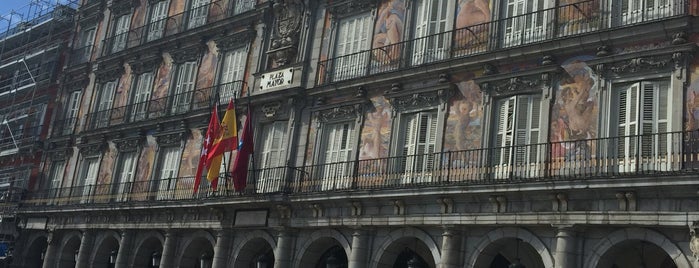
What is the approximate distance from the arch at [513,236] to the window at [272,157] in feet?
21.9

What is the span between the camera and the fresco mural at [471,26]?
16625mm

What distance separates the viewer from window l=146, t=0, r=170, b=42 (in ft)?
90.3

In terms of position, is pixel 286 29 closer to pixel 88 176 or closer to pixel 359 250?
pixel 359 250

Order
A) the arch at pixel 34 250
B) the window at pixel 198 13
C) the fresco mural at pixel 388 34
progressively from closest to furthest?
the fresco mural at pixel 388 34 → the window at pixel 198 13 → the arch at pixel 34 250

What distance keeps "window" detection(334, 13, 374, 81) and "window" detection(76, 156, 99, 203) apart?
1236 centimetres

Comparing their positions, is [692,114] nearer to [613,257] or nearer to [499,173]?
[613,257]

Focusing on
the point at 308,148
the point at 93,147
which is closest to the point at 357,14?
the point at 308,148

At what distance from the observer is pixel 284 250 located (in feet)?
61.6

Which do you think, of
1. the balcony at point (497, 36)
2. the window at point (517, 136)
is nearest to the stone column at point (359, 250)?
the window at point (517, 136)

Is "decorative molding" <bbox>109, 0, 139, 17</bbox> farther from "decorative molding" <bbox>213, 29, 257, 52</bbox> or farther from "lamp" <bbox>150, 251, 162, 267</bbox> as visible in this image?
"lamp" <bbox>150, 251, 162, 267</bbox>

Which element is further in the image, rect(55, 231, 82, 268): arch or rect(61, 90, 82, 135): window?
rect(61, 90, 82, 135): window

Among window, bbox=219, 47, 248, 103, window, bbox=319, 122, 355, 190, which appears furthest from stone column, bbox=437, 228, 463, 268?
window, bbox=219, 47, 248, 103

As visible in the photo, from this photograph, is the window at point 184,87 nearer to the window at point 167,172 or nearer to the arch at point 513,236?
the window at point 167,172

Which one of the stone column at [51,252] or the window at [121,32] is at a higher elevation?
the window at [121,32]
